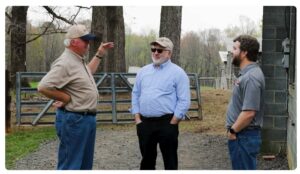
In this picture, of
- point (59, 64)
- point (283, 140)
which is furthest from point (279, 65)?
point (59, 64)

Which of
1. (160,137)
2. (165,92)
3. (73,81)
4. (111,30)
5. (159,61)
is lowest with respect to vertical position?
(160,137)

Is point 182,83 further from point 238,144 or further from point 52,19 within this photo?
point 52,19

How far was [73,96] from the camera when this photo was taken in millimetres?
4488

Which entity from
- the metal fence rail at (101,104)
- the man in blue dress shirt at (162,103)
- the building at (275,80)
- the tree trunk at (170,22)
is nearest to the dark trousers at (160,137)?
the man in blue dress shirt at (162,103)

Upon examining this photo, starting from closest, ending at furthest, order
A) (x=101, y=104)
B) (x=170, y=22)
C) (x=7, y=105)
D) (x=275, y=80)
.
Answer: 1. (x=275, y=80)
2. (x=7, y=105)
3. (x=101, y=104)
4. (x=170, y=22)

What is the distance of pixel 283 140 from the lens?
737 cm

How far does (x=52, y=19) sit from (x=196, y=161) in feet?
29.3

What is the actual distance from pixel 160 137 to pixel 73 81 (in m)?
1.01

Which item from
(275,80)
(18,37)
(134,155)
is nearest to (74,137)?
(134,155)

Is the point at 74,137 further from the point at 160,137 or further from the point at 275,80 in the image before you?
the point at 275,80

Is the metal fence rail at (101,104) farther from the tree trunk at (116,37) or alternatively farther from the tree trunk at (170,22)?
the tree trunk at (116,37)

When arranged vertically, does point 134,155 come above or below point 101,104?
below

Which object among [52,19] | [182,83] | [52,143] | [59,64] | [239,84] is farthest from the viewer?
[52,19]

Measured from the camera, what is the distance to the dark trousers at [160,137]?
4.88 m
